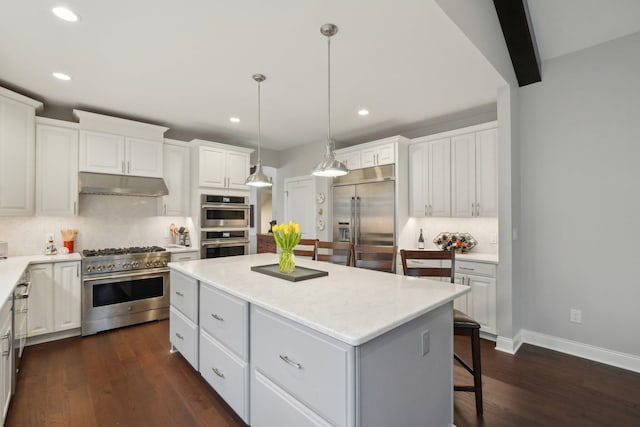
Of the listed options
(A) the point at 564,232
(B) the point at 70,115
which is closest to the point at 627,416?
(A) the point at 564,232

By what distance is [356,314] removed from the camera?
1386 mm

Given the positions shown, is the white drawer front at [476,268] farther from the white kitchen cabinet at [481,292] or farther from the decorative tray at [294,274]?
the decorative tray at [294,274]

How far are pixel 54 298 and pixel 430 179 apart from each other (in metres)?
4.57

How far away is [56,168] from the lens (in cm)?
338

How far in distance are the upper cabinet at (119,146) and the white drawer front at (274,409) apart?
11.0 ft

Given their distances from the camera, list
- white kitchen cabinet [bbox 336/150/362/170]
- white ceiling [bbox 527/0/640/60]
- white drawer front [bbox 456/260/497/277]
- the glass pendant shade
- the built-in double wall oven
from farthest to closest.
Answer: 1. white kitchen cabinet [bbox 336/150/362/170]
2. the built-in double wall oven
3. white drawer front [bbox 456/260/497/277]
4. white ceiling [bbox 527/0/640/60]
5. the glass pendant shade

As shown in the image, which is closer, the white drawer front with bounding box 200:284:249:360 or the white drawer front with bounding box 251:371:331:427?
the white drawer front with bounding box 251:371:331:427

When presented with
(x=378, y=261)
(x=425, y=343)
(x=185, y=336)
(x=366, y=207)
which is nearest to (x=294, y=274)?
(x=378, y=261)

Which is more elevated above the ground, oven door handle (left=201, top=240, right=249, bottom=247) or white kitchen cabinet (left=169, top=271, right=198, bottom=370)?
oven door handle (left=201, top=240, right=249, bottom=247)

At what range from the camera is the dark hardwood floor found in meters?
1.96

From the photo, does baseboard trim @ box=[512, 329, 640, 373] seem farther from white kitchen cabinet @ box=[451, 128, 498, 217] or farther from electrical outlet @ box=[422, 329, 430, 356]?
electrical outlet @ box=[422, 329, 430, 356]

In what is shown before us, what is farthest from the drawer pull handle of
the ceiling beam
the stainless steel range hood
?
the stainless steel range hood

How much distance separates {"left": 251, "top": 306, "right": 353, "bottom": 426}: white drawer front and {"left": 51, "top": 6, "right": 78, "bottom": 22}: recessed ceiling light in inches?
88.8

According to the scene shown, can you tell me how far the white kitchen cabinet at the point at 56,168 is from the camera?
329 cm
